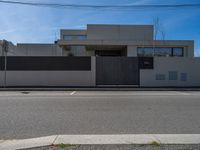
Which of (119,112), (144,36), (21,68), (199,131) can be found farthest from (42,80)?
(144,36)

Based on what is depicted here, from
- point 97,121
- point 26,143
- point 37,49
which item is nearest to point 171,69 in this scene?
point 97,121

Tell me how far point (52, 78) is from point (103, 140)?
16.4m

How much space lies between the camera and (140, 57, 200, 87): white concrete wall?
70.5ft

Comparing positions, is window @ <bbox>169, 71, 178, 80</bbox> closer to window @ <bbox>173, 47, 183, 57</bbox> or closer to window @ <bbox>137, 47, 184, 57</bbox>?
window @ <bbox>137, 47, 184, 57</bbox>

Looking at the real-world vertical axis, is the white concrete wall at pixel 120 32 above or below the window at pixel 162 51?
above

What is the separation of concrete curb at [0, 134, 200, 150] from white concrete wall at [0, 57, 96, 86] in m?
15.4

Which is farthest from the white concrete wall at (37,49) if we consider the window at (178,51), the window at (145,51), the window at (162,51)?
the window at (178,51)

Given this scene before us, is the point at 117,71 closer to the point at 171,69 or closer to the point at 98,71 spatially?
the point at 98,71

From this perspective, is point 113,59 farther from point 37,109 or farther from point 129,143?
point 129,143

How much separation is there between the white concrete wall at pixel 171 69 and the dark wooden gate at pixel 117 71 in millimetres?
839

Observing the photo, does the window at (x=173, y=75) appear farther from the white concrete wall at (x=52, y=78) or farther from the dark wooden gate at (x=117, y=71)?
the white concrete wall at (x=52, y=78)

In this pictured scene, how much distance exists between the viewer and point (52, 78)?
21.2m

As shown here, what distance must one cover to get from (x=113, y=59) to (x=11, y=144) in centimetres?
1684

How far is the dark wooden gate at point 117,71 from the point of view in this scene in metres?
21.3
